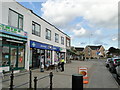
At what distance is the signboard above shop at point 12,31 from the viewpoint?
1116 cm

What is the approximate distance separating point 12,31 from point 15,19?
154 cm

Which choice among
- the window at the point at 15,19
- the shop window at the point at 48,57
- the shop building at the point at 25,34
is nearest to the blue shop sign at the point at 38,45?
the shop building at the point at 25,34

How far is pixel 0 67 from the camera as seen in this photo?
35.8 ft

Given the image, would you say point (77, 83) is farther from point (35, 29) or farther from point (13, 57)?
point (35, 29)

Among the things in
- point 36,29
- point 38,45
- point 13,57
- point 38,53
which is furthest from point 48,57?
point 13,57

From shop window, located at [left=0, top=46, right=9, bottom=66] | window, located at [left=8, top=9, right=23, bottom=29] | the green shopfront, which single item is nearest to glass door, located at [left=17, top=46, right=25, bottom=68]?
the green shopfront

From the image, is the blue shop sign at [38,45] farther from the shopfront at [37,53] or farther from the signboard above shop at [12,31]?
the signboard above shop at [12,31]

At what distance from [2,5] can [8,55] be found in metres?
4.25

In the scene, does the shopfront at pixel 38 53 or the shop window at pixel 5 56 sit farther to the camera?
the shopfront at pixel 38 53

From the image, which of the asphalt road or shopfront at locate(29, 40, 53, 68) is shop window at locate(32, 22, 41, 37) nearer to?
shopfront at locate(29, 40, 53, 68)

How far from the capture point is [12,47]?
498 inches

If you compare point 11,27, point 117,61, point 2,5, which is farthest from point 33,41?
point 117,61

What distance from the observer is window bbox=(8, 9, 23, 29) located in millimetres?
12538

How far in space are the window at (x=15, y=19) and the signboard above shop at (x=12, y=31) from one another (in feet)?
1.83
